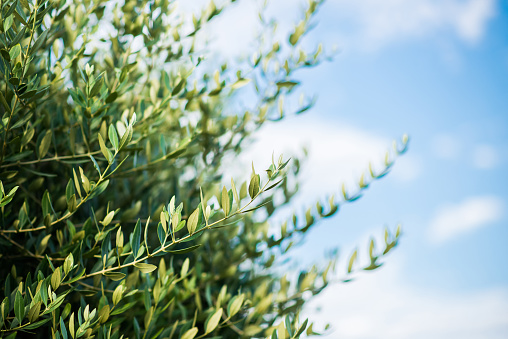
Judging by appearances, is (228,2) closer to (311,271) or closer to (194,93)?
(194,93)

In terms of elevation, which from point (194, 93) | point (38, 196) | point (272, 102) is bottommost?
point (38, 196)

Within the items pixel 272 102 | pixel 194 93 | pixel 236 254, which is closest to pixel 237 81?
pixel 194 93

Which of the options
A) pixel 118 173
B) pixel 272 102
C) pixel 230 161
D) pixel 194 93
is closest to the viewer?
pixel 118 173

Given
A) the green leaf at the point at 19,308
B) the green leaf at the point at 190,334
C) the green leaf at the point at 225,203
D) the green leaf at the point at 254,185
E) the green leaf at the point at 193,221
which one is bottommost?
the green leaf at the point at 19,308

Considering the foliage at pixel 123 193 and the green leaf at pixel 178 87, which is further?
the green leaf at pixel 178 87

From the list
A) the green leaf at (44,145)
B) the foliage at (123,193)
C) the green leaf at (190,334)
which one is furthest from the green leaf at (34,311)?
the green leaf at (44,145)

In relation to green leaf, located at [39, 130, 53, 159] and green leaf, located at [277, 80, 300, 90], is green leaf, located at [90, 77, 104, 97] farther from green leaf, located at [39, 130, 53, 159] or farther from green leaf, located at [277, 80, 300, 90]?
green leaf, located at [277, 80, 300, 90]

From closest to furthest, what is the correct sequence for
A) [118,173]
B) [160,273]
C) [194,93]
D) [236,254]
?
[160,273] < [118,173] < [194,93] < [236,254]

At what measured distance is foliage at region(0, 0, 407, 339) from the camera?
120 cm

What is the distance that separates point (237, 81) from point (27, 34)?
85 centimetres

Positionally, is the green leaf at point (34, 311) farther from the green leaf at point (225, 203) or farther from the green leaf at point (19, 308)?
the green leaf at point (225, 203)

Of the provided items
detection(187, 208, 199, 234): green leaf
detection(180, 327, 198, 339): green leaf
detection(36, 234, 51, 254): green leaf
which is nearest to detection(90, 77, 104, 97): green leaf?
detection(36, 234, 51, 254): green leaf

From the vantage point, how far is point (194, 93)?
6.02ft

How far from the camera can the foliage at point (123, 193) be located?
120 centimetres
